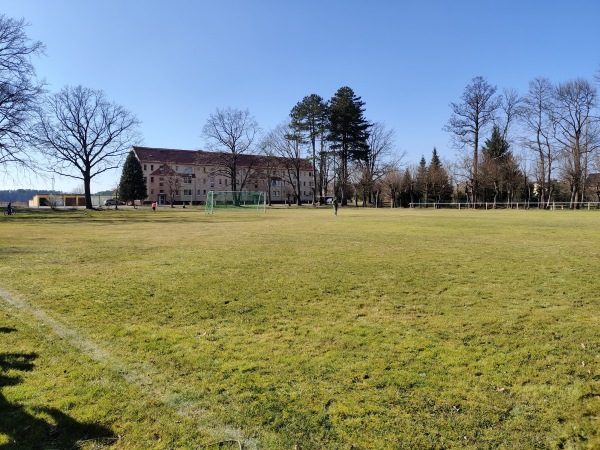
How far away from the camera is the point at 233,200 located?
51781mm

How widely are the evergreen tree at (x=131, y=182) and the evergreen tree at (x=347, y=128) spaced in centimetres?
4410

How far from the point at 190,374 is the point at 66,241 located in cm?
1463

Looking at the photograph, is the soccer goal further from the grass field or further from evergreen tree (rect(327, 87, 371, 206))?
the grass field

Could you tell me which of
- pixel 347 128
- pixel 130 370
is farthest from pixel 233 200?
pixel 130 370

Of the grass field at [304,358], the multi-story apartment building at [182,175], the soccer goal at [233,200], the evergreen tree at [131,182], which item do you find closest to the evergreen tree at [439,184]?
the multi-story apartment building at [182,175]

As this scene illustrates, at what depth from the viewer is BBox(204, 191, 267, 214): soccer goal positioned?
50438 mm

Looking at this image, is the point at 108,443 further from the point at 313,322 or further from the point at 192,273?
the point at 192,273

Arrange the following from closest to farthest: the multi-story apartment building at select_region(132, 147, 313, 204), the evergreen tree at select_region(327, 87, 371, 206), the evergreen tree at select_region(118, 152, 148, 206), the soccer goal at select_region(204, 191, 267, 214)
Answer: the soccer goal at select_region(204, 191, 267, 214) → the evergreen tree at select_region(327, 87, 371, 206) → the evergreen tree at select_region(118, 152, 148, 206) → the multi-story apartment building at select_region(132, 147, 313, 204)

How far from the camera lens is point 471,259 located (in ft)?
34.1

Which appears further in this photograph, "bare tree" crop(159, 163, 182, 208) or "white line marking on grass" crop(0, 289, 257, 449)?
"bare tree" crop(159, 163, 182, 208)

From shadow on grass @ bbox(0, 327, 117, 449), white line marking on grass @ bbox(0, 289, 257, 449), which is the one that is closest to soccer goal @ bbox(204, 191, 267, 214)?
white line marking on grass @ bbox(0, 289, 257, 449)

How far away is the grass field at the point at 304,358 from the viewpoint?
10.3ft

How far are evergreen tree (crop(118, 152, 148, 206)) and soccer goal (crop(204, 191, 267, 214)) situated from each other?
40.4 meters

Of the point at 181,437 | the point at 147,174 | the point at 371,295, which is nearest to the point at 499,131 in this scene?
the point at 371,295
